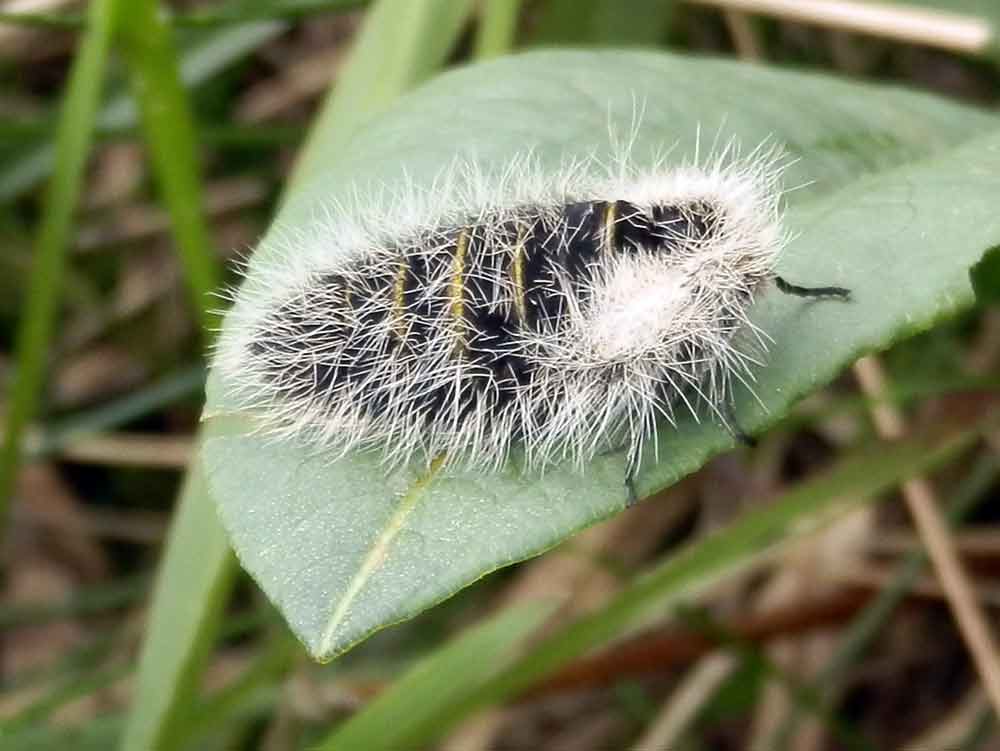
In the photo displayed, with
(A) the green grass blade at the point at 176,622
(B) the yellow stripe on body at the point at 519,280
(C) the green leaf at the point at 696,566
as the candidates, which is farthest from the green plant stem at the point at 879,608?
(B) the yellow stripe on body at the point at 519,280

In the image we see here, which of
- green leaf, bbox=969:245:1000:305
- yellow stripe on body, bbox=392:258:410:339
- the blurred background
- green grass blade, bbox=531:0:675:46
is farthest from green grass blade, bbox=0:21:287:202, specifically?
green leaf, bbox=969:245:1000:305

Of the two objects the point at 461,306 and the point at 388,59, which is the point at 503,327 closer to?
the point at 461,306

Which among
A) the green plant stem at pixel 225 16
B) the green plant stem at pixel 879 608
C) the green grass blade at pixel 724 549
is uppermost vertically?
the green plant stem at pixel 225 16

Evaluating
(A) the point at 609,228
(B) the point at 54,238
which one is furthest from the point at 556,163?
(B) the point at 54,238

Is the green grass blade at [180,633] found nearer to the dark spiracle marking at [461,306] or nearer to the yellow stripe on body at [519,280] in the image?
the dark spiracle marking at [461,306]

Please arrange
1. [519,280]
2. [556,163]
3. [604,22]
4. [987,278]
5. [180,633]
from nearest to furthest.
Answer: [519,280] → [556,163] → [180,633] → [987,278] → [604,22]
